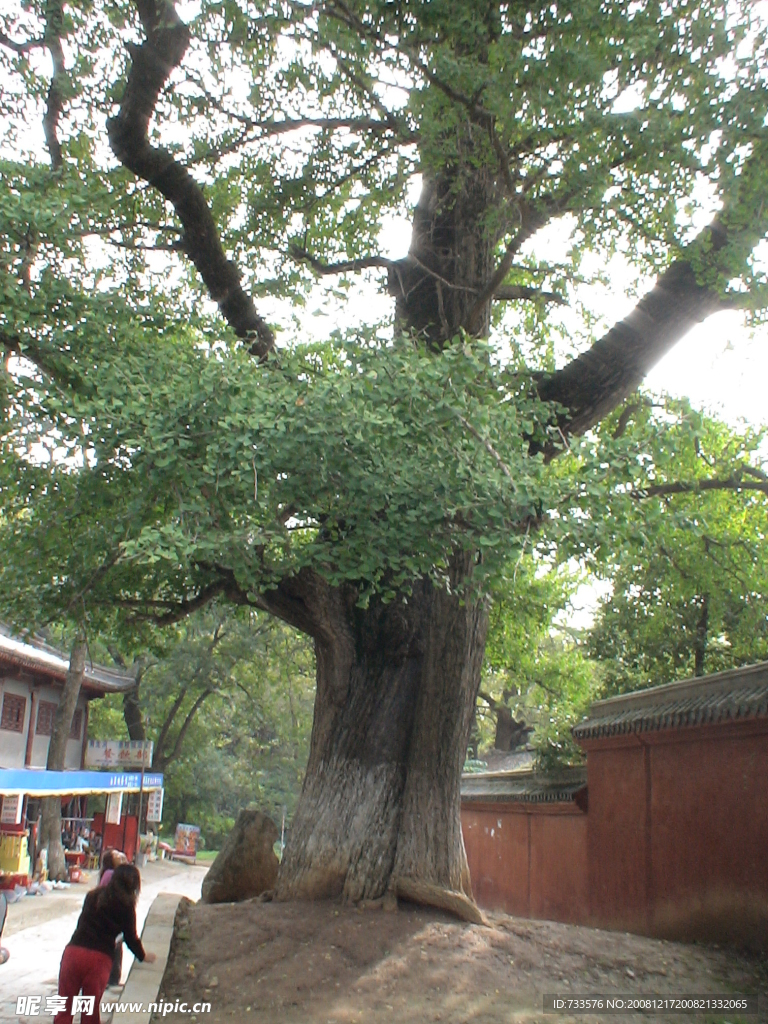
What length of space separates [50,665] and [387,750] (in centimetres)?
1628

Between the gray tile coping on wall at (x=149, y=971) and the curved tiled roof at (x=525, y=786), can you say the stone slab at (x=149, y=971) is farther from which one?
the curved tiled roof at (x=525, y=786)

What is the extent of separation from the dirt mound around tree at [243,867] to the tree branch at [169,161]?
458 centimetres

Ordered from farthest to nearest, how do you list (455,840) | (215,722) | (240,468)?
1. (215,722)
2. (455,840)
3. (240,468)

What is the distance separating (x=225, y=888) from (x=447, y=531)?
15.1ft

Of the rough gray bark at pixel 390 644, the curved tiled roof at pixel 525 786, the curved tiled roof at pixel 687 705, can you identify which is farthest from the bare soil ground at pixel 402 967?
the curved tiled roof at pixel 525 786

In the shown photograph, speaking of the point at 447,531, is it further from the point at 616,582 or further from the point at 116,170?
the point at 616,582

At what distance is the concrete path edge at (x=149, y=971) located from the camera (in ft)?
17.2

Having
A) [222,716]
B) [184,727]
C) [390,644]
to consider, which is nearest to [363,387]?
[390,644]

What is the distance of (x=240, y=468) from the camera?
5.61 m

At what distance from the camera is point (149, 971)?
572 centimetres

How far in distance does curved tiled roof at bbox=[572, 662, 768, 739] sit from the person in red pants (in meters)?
4.99

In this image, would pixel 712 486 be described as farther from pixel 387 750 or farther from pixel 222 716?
pixel 222 716

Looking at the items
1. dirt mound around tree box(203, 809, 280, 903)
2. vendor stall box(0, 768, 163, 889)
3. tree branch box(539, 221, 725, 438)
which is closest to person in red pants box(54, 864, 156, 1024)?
dirt mound around tree box(203, 809, 280, 903)

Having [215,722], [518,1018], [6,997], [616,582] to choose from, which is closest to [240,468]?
[518,1018]
